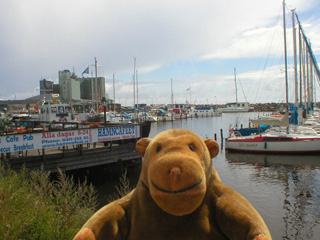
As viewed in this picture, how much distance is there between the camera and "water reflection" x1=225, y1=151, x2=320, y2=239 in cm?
1116

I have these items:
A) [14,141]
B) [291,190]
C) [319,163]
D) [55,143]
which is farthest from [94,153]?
[319,163]

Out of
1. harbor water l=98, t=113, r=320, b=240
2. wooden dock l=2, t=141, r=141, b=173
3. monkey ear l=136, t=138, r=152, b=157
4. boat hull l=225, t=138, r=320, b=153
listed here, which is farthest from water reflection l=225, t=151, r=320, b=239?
monkey ear l=136, t=138, r=152, b=157

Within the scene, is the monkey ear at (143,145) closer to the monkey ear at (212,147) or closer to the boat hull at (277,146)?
the monkey ear at (212,147)

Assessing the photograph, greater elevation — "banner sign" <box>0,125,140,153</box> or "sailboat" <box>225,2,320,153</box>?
"banner sign" <box>0,125,140,153</box>

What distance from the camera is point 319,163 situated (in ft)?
70.4

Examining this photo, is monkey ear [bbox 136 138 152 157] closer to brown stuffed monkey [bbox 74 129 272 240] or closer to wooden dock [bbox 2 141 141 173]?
brown stuffed monkey [bbox 74 129 272 240]

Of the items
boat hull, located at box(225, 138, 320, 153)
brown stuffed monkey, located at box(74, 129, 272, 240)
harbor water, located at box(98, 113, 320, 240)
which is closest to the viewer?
brown stuffed monkey, located at box(74, 129, 272, 240)

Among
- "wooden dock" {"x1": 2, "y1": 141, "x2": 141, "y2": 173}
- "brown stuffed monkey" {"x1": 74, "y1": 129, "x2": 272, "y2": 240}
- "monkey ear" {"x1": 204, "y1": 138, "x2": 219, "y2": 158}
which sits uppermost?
"monkey ear" {"x1": 204, "y1": 138, "x2": 219, "y2": 158}

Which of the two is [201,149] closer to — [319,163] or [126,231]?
[126,231]

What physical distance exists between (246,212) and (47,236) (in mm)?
3623

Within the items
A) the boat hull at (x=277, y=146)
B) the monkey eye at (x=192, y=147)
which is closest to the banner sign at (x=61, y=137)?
the monkey eye at (x=192, y=147)

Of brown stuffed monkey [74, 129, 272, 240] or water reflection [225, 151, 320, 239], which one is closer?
brown stuffed monkey [74, 129, 272, 240]

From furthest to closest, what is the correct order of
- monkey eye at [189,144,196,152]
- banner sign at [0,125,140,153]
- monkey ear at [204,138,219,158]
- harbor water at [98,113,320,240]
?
harbor water at [98,113,320,240] < banner sign at [0,125,140,153] < monkey ear at [204,138,219,158] < monkey eye at [189,144,196,152]

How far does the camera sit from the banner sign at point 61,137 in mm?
10992
